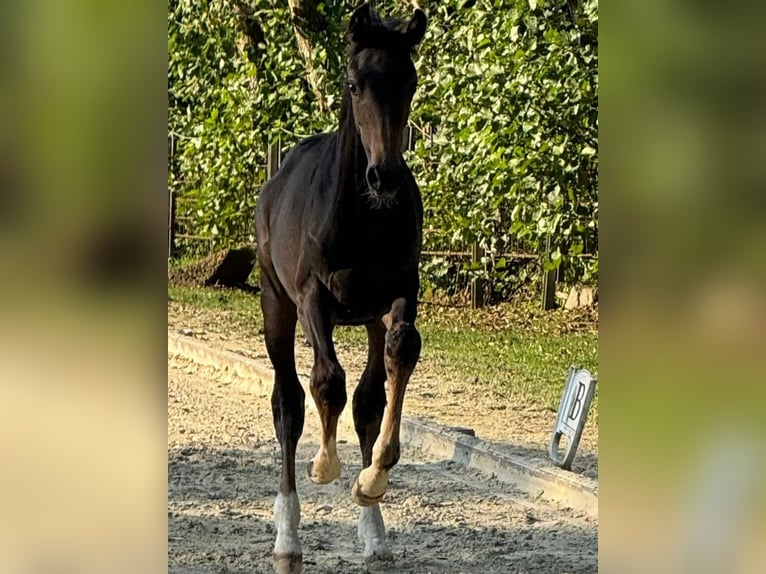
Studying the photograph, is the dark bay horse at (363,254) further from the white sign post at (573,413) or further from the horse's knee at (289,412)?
the white sign post at (573,413)

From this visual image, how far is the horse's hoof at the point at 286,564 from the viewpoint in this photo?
16.0 feet

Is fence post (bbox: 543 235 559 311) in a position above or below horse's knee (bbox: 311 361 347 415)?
below

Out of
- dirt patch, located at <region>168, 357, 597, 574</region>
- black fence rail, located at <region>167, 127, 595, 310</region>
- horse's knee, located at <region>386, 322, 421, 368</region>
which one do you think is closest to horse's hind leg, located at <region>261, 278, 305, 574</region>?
dirt patch, located at <region>168, 357, 597, 574</region>

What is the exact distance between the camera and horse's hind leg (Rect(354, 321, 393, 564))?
509cm

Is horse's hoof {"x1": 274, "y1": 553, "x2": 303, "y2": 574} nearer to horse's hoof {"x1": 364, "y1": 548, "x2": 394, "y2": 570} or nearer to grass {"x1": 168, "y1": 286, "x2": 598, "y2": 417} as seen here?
horse's hoof {"x1": 364, "y1": 548, "x2": 394, "y2": 570}

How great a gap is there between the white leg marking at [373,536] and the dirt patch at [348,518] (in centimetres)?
→ 7

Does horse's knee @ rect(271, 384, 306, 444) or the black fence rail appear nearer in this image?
horse's knee @ rect(271, 384, 306, 444)

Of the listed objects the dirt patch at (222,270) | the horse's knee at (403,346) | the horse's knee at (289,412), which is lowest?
the dirt patch at (222,270)

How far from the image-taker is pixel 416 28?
4379mm

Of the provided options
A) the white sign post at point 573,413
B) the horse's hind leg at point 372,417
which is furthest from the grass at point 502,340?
the horse's hind leg at point 372,417

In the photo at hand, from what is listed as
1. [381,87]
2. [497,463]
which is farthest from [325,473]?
[497,463]
